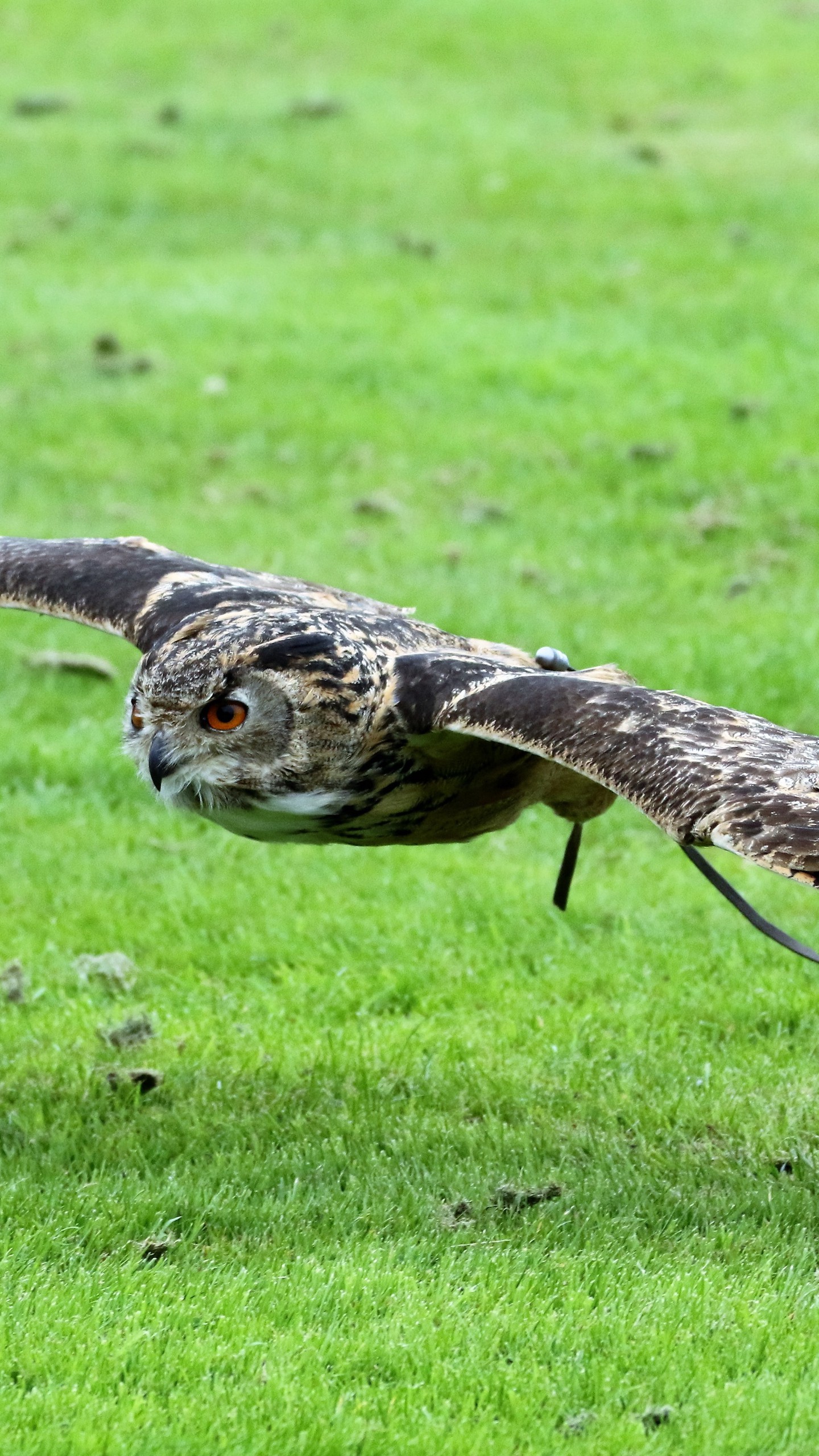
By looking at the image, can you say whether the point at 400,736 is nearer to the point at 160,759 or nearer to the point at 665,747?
the point at 160,759

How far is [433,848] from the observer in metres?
9.64

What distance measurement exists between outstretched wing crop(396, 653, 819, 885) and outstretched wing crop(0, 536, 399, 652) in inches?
38.3

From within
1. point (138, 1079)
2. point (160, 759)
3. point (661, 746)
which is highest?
point (661, 746)

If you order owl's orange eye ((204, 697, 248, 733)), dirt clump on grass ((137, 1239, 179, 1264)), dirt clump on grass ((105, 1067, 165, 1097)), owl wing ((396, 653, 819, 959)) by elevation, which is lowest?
Answer: dirt clump on grass ((105, 1067, 165, 1097))

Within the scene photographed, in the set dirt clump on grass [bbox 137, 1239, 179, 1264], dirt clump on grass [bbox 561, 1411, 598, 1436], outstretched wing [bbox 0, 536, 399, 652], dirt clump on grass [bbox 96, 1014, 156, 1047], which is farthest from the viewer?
dirt clump on grass [bbox 96, 1014, 156, 1047]

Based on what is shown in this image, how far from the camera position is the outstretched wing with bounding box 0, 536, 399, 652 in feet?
22.7

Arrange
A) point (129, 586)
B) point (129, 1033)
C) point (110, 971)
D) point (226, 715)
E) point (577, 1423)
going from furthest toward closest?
point (110, 971) → point (129, 1033) → point (129, 586) → point (226, 715) → point (577, 1423)

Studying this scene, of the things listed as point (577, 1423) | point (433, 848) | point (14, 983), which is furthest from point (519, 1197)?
point (433, 848)

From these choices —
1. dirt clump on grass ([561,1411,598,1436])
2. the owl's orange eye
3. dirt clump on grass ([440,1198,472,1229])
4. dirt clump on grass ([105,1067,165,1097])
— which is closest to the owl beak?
the owl's orange eye

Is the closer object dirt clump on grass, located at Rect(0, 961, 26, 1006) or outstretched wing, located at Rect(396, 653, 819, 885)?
outstretched wing, located at Rect(396, 653, 819, 885)

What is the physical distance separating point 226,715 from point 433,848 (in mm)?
3544

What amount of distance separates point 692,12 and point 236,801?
21.0m

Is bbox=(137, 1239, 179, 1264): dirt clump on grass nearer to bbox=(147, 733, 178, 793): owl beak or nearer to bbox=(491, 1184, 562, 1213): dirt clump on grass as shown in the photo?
bbox=(491, 1184, 562, 1213): dirt clump on grass

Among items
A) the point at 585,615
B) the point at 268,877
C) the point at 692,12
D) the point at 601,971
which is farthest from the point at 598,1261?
the point at 692,12
